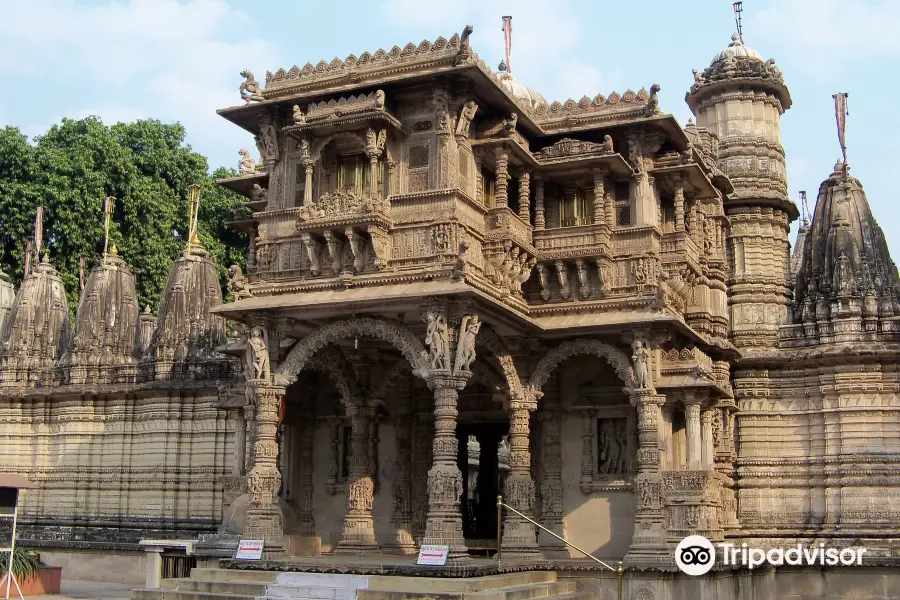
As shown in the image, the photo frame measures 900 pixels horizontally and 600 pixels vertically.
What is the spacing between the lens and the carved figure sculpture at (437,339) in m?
17.8

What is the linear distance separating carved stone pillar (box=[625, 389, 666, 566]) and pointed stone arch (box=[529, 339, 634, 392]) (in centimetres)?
53

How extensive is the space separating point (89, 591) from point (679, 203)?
48.1ft

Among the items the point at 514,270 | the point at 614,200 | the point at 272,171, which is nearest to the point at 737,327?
the point at 614,200

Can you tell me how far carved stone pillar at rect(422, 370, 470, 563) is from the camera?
17.1m

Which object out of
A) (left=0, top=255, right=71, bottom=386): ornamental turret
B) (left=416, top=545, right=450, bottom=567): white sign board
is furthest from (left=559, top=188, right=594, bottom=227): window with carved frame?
(left=0, top=255, right=71, bottom=386): ornamental turret

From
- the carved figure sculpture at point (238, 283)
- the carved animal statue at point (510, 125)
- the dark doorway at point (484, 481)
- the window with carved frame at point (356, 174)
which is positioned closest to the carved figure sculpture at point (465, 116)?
the carved animal statue at point (510, 125)

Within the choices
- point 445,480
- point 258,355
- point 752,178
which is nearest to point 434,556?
point 445,480

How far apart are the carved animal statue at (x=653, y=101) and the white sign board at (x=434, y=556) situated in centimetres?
902

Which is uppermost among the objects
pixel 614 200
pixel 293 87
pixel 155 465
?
pixel 293 87

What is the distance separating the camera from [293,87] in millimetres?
20016

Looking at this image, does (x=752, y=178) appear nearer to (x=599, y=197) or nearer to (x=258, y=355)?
(x=599, y=197)

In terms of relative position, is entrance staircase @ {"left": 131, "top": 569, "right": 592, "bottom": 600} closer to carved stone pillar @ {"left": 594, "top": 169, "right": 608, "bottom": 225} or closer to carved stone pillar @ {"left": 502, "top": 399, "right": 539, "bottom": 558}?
carved stone pillar @ {"left": 502, "top": 399, "right": 539, "bottom": 558}

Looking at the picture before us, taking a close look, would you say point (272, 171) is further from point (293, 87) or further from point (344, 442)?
point (344, 442)

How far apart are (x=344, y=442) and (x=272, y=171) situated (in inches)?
234
